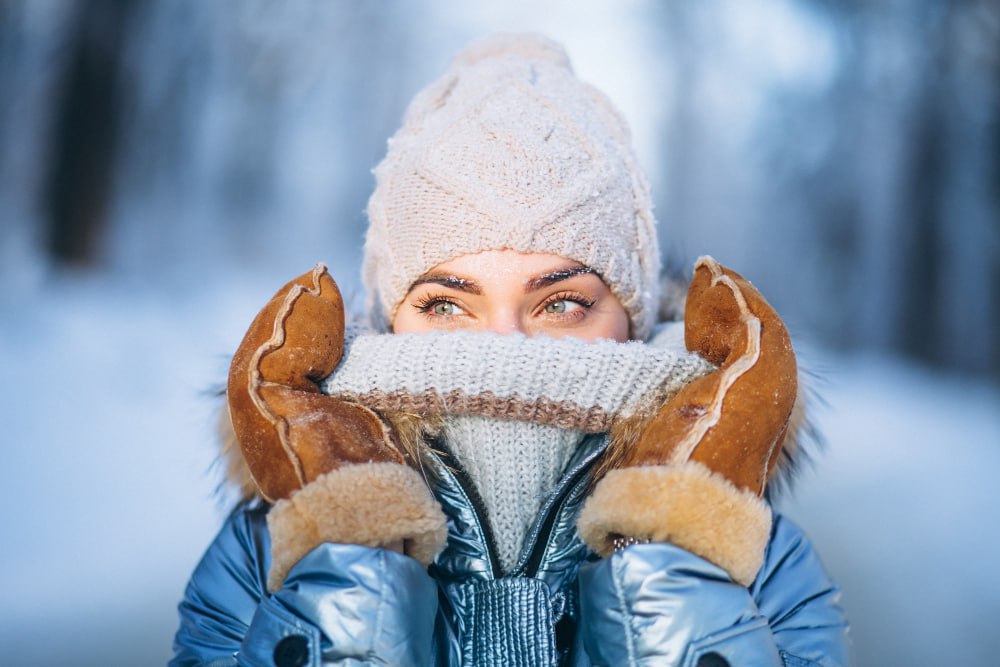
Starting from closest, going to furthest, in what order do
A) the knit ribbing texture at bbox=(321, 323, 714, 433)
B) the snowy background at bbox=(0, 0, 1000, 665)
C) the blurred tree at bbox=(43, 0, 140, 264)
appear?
the knit ribbing texture at bbox=(321, 323, 714, 433) → the snowy background at bbox=(0, 0, 1000, 665) → the blurred tree at bbox=(43, 0, 140, 264)

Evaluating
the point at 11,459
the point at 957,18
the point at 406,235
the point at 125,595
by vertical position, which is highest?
the point at 957,18

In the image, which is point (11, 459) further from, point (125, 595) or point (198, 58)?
point (198, 58)

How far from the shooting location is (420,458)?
1009mm

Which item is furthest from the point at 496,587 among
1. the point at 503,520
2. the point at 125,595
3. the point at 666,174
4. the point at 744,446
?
the point at 666,174

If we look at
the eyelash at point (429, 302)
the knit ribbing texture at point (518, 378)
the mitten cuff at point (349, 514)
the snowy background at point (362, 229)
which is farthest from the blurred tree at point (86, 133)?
the mitten cuff at point (349, 514)

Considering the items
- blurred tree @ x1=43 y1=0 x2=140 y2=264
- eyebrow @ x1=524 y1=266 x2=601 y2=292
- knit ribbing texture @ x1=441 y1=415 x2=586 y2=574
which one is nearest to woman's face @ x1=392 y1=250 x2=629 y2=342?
eyebrow @ x1=524 y1=266 x2=601 y2=292

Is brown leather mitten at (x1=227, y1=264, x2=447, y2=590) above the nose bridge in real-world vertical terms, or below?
below

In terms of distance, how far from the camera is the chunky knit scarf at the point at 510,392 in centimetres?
97

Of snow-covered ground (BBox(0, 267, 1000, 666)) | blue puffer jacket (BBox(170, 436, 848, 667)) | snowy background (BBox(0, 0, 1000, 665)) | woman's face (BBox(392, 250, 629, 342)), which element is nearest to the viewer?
blue puffer jacket (BBox(170, 436, 848, 667))

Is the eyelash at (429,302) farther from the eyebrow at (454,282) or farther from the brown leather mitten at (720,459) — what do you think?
the brown leather mitten at (720,459)

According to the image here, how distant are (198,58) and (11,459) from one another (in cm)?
256

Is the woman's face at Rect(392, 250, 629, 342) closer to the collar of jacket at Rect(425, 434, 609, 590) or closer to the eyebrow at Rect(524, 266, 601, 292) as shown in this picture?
the eyebrow at Rect(524, 266, 601, 292)

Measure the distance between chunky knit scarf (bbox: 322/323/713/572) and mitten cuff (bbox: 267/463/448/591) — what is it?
0.16 m

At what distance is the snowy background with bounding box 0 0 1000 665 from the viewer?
230 centimetres
